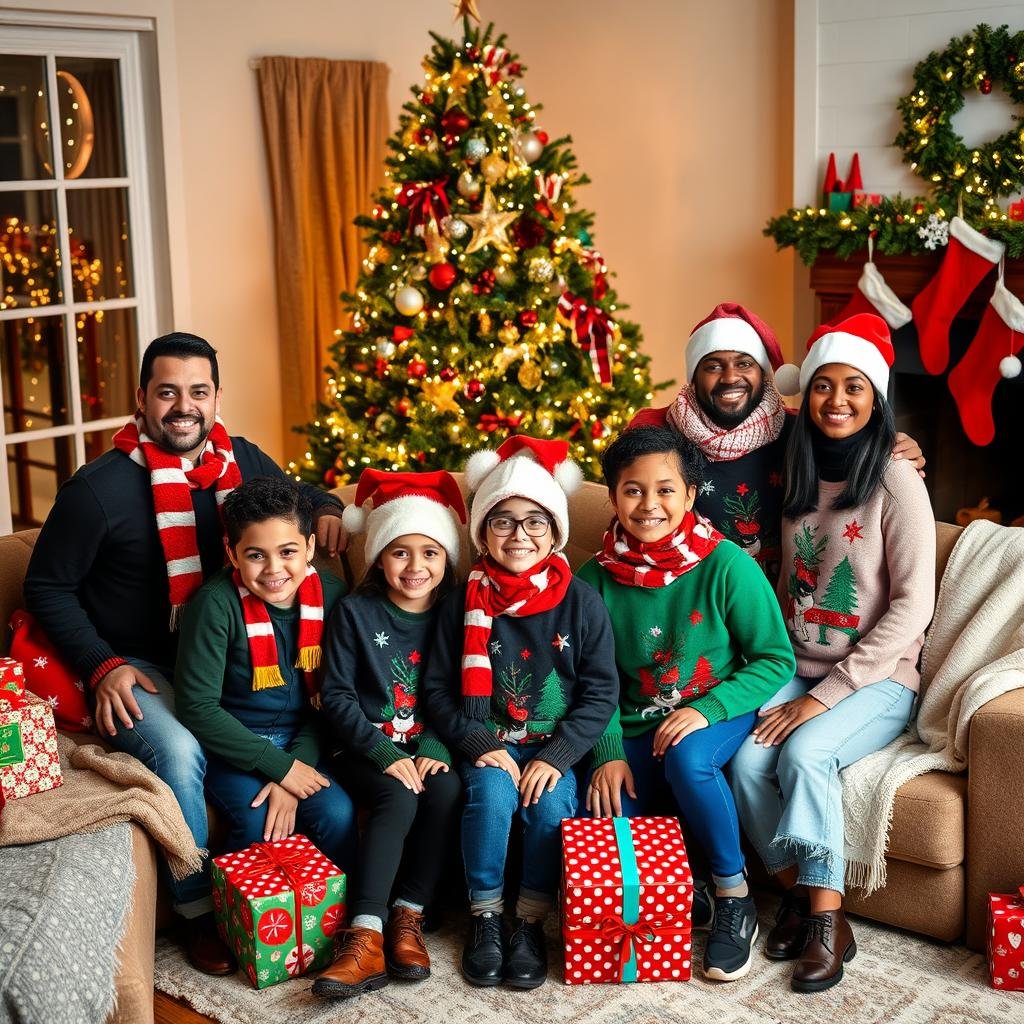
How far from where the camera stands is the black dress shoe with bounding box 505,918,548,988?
2.48 m

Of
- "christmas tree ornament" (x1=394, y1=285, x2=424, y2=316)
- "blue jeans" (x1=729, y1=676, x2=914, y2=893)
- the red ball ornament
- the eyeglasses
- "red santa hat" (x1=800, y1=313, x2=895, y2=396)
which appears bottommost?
"blue jeans" (x1=729, y1=676, x2=914, y2=893)

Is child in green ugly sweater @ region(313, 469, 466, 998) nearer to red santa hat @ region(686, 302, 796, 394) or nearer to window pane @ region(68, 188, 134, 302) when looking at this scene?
red santa hat @ region(686, 302, 796, 394)

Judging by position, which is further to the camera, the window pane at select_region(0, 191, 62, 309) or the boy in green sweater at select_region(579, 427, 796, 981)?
the window pane at select_region(0, 191, 62, 309)

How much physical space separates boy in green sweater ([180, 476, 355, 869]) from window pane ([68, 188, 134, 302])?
93.7 inches

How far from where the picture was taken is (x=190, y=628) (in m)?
2.68

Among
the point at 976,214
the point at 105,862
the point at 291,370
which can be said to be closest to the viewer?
the point at 105,862

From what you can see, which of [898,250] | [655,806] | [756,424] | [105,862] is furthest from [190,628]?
[898,250]

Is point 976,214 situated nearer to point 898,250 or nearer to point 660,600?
point 898,250

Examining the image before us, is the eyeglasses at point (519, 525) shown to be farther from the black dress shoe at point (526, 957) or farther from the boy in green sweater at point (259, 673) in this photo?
the black dress shoe at point (526, 957)

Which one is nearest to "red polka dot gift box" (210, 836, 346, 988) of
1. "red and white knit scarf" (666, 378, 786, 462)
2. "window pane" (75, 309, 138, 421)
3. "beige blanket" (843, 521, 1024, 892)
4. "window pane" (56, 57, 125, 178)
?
"beige blanket" (843, 521, 1024, 892)

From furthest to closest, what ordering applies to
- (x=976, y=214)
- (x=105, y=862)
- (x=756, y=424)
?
1. (x=976, y=214)
2. (x=756, y=424)
3. (x=105, y=862)

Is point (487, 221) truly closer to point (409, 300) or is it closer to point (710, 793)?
point (409, 300)

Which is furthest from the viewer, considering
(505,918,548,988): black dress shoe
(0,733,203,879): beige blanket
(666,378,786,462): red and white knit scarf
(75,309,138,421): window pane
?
(75,309,138,421): window pane

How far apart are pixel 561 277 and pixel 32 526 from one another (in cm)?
212
